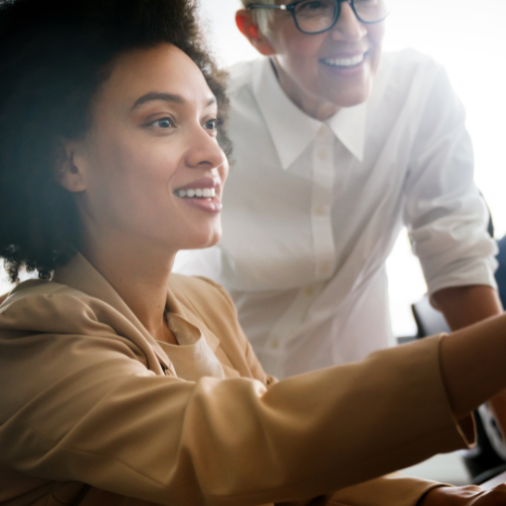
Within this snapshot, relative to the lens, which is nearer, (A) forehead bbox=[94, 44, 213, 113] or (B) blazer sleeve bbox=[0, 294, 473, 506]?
(B) blazer sleeve bbox=[0, 294, 473, 506]

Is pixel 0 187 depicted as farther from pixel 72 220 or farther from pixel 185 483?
pixel 185 483

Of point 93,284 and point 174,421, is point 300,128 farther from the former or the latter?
point 174,421

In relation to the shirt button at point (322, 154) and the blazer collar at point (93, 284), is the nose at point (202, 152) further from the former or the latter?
the shirt button at point (322, 154)

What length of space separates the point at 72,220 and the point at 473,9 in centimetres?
198

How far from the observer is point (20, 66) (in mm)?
961

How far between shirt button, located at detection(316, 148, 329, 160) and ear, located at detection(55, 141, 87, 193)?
0.69 metres

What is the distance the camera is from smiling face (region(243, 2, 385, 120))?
50.7 inches

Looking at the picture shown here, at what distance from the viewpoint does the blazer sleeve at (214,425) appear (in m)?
0.58

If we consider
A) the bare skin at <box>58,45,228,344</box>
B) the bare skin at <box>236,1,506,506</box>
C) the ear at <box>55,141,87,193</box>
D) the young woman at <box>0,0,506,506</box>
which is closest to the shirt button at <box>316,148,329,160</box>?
the bare skin at <box>236,1,506,506</box>

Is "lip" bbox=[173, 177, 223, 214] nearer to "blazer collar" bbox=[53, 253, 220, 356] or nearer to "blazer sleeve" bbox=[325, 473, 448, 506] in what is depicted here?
"blazer collar" bbox=[53, 253, 220, 356]

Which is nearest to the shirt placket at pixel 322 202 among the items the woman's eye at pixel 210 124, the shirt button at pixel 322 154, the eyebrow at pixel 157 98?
the shirt button at pixel 322 154

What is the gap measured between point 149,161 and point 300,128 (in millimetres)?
635

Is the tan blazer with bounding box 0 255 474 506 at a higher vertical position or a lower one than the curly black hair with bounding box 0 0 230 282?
lower

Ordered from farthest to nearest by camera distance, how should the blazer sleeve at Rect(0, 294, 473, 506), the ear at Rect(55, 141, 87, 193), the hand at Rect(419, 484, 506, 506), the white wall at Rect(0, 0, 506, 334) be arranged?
the white wall at Rect(0, 0, 506, 334)
the ear at Rect(55, 141, 87, 193)
the hand at Rect(419, 484, 506, 506)
the blazer sleeve at Rect(0, 294, 473, 506)
